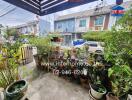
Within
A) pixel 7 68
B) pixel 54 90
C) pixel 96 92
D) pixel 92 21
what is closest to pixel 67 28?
pixel 92 21

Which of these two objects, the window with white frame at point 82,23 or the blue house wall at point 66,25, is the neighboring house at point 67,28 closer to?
the blue house wall at point 66,25

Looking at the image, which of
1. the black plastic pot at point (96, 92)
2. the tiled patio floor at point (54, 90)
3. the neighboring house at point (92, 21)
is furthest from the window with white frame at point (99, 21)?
the black plastic pot at point (96, 92)

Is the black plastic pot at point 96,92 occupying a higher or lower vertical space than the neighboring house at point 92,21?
lower

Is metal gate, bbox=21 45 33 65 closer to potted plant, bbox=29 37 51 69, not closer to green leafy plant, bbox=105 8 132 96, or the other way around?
potted plant, bbox=29 37 51 69

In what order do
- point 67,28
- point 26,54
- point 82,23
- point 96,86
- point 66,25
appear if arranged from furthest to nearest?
point 66,25 → point 67,28 → point 82,23 → point 26,54 → point 96,86

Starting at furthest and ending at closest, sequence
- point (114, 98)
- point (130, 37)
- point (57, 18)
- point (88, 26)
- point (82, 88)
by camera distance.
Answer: point (57, 18) → point (88, 26) → point (82, 88) → point (114, 98) → point (130, 37)

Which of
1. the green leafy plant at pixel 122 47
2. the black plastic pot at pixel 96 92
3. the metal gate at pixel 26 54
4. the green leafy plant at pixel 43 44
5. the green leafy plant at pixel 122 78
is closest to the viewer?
the green leafy plant at pixel 122 78

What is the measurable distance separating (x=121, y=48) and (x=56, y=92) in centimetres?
163

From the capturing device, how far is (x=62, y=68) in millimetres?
2666

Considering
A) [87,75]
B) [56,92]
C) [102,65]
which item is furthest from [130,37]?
[56,92]

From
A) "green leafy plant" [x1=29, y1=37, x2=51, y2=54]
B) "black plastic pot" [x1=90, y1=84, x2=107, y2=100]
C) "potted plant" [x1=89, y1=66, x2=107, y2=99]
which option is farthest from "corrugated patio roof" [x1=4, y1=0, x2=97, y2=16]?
"black plastic pot" [x1=90, y1=84, x2=107, y2=100]

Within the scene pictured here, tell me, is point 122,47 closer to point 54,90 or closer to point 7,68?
point 54,90

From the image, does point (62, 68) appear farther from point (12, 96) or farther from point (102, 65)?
point (12, 96)

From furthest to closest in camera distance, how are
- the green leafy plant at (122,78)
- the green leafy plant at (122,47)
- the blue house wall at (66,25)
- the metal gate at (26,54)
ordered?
1. the blue house wall at (66,25)
2. the metal gate at (26,54)
3. the green leafy plant at (122,47)
4. the green leafy plant at (122,78)
